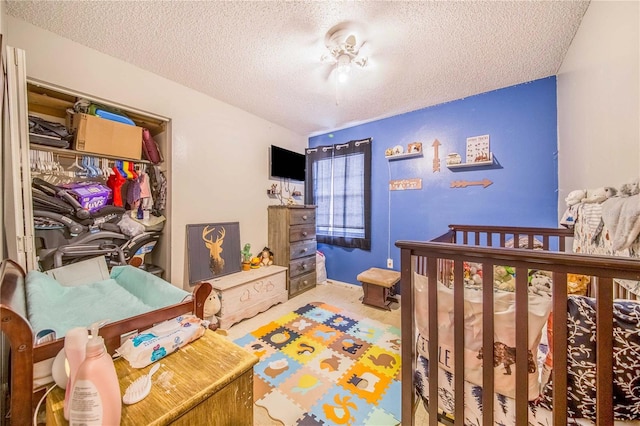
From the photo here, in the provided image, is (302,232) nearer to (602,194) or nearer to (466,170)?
(466,170)

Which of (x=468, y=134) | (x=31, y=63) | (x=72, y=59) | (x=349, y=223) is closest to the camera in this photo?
(x=31, y=63)

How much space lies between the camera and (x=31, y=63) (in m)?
1.58

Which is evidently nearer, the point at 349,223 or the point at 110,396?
the point at 110,396

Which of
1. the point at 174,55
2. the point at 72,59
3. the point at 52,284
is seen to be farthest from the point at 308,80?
the point at 52,284

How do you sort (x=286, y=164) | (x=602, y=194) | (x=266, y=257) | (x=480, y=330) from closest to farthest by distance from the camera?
(x=480, y=330)
(x=602, y=194)
(x=266, y=257)
(x=286, y=164)

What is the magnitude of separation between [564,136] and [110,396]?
320 centimetres

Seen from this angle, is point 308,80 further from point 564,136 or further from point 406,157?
point 564,136

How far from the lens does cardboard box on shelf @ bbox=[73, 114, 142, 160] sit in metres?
1.77

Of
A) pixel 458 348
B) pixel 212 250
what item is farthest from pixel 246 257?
pixel 458 348

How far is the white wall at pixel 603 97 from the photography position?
106 centimetres

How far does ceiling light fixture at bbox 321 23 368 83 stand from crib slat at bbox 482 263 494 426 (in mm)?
1686

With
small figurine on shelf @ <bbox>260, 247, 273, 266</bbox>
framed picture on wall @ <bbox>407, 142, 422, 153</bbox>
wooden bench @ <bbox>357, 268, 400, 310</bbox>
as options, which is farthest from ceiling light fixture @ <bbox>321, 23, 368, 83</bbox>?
Result: small figurine on shelf @ <bbox>260, 247, 273, 266</bbox>

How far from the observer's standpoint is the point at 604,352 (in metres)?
0.67

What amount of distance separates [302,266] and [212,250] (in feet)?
3.99
